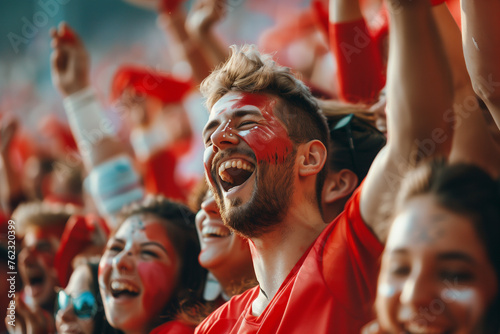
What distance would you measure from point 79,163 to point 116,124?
1.90m

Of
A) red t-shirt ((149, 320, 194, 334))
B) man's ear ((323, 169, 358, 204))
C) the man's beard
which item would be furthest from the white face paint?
red t-shirt ((149, 320, 194, 334))

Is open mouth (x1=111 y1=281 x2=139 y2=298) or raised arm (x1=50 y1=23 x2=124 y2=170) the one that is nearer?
open mouth (x1=111 y1=281 x2=139 y2=298)

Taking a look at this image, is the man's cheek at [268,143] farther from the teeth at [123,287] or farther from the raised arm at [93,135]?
the raised arm at [93,135]

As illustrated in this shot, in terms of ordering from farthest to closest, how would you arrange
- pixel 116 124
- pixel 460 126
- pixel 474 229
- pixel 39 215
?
1. pixel 116 124
2. pixel 39 215
3. pixel 460 126
4. pixel 474 229

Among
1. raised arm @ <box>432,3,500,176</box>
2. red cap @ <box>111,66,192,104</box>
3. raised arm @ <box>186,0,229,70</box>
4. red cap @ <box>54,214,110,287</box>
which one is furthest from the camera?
red cap @ <box>111,66,192,104</box>

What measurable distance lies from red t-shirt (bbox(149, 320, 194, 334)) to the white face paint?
36.6 inches

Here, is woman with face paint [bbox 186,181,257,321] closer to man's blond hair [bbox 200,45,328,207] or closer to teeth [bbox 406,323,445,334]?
man's blond hair [bbox 200,45,328,207]

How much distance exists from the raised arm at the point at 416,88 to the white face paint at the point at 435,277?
0.12m

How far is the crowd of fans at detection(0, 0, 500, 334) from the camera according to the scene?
948 mm

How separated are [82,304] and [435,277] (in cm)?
144

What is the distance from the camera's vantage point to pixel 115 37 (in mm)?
6777

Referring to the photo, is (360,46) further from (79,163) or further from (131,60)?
(131,60)

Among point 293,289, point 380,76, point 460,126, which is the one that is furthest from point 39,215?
point 460,126

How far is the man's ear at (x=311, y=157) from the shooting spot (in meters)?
1.42
